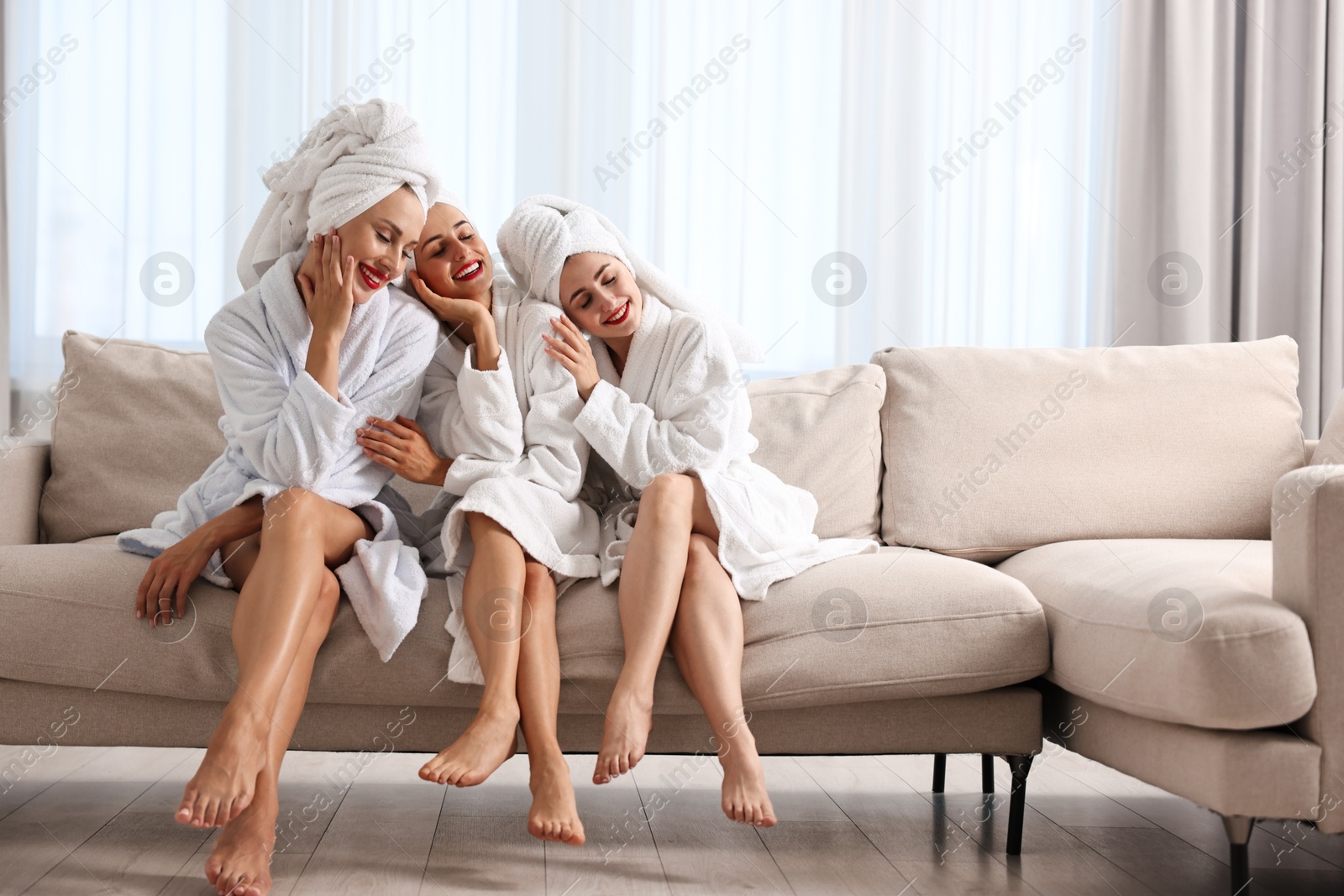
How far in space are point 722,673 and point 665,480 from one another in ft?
1.04

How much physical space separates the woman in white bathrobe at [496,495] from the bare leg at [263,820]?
7.8 inches

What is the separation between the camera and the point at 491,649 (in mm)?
1501

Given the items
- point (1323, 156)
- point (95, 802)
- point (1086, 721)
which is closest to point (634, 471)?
point (1086, 721)

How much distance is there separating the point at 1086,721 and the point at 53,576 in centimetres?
150

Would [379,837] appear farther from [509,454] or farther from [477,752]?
[509,454]

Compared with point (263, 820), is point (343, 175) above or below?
above

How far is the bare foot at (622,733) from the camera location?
1.44 m

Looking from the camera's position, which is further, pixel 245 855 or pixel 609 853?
pixel 609 853

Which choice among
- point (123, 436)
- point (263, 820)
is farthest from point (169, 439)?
point (263, 820)

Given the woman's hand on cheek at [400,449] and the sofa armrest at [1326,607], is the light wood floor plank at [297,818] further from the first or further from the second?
the sofa armrest at [1326,607]

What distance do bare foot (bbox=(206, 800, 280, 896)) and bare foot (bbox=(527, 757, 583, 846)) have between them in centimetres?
33

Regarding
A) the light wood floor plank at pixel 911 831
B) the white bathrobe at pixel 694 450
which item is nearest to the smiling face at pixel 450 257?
the white bathrobe at pixel 694 450

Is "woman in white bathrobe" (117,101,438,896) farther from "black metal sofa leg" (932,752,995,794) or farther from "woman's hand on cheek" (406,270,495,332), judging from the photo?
"black metal sofa leg" (932,752,995,794)

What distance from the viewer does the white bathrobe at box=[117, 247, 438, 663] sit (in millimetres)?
1581
